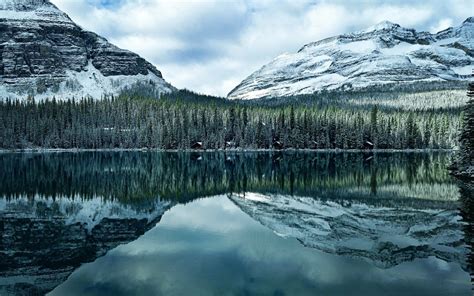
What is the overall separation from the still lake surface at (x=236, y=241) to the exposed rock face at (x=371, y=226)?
89 mm

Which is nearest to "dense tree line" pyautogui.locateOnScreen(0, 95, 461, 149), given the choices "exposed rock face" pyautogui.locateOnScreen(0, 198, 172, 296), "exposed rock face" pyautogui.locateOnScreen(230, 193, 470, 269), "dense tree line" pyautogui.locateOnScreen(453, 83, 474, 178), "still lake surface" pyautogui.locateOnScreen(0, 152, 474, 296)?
"dense tree line" pyautogui.locateOnScreen(453, 83, 474, 178)

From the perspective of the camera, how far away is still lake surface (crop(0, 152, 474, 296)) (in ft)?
65.4

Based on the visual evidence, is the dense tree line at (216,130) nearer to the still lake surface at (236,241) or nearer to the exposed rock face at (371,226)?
the still lake surface at (236,241)

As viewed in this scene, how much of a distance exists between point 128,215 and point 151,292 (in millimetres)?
19603

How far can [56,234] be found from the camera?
97.2ft

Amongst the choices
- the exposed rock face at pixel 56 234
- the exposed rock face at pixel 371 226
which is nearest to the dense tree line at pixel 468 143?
the exposed rock face at pixel 371 226

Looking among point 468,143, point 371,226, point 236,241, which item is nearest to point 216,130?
point 468,143

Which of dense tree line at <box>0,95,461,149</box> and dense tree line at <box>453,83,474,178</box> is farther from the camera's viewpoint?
dense tree line at <box>0,95,461,149</box>

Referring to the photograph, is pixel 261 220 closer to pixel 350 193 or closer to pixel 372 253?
pixel 372 253

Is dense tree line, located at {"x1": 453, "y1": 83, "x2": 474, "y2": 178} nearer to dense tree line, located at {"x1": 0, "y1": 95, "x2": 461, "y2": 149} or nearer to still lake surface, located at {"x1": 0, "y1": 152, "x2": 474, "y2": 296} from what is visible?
still lake surface, located at {"x1": 0, "y1": 152, "x2": 474, "y2": 296}

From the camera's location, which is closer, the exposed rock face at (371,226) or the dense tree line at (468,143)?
the exposed rock face at (371,226)

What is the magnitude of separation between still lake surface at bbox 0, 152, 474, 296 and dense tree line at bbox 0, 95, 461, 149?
11906cm

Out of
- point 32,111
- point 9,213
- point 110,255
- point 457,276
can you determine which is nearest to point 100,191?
point 9,213

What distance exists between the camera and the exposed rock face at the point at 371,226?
81.3 feet
